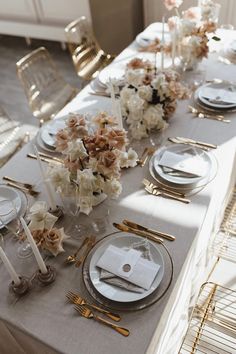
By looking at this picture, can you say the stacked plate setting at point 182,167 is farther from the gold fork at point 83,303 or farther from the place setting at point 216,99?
the gold fork at point 83,303

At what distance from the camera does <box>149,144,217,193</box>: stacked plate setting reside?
1.35 metres

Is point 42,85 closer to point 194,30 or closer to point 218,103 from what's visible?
point 194,30

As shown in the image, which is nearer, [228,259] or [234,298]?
[234,298]

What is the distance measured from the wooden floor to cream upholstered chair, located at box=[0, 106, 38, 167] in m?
0.84

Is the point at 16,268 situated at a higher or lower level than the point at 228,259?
higher

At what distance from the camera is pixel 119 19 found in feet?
10.9

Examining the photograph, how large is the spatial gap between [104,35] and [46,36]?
94 centimetres

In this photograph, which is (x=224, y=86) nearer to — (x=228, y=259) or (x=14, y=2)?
(x=228, y=259)

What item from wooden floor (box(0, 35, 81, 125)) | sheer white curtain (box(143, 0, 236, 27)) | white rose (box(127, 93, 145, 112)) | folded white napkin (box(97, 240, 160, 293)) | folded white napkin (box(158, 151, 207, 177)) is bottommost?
wooden floor (box(0, 35, 81, 125))

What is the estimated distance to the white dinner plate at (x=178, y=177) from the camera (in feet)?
4.41

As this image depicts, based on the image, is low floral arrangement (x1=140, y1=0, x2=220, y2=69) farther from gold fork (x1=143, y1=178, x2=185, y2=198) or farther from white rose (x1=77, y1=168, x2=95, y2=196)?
white rose (x1=77, y1=168, x2=95, y2=196)

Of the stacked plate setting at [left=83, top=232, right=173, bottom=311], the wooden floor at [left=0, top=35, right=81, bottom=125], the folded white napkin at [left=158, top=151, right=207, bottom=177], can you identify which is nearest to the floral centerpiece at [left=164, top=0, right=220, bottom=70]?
the folded white napkin at [left=158, top=151, right=207, bottom=177]

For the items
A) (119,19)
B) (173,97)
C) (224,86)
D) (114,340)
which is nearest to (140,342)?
(114,340)

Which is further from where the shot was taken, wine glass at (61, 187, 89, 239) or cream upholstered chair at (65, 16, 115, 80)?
cream upholstered chair at (65, 16, 115, 80)
